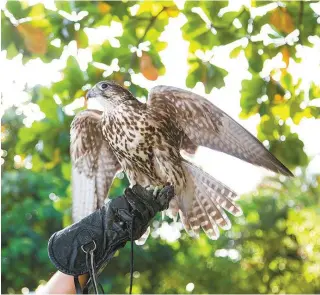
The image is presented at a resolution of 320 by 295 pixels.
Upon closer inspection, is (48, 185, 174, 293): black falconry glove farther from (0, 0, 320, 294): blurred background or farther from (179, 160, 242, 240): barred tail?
(0, 0, 320, 294): blurred background

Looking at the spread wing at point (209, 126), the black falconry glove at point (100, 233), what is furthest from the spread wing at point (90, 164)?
the black falconry glove at point (100, 233)

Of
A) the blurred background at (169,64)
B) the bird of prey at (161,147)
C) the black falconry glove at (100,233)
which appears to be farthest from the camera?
the blurred background at (169,64)

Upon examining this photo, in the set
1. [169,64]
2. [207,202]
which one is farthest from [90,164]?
[169,64]

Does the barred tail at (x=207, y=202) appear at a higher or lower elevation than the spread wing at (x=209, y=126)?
lower

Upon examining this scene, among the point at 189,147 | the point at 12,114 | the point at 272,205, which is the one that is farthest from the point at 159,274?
the point at 189,147

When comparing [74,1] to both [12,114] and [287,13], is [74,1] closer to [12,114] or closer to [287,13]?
[12,114]

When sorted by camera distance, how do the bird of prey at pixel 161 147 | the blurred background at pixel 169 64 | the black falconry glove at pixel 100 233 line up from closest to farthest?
the black falconry glove at pixel 100 233 → the bird of prey at pixel 161 147 → the blurred background at pixel 169 64

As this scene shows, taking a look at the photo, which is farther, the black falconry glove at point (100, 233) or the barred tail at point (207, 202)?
the barred tail at point (207, 202)

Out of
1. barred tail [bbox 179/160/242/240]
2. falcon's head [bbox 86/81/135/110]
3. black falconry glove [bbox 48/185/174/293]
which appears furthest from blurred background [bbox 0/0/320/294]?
black falconry glove [bbox 48/185/174/293]

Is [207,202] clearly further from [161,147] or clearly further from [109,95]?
[109,95]

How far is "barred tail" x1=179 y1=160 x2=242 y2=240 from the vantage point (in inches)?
49.8

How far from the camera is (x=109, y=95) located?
4.11 ft

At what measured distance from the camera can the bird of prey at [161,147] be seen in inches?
48.0

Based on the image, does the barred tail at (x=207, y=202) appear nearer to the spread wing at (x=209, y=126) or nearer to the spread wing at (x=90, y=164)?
the spread wing at (x=209, y=126)
